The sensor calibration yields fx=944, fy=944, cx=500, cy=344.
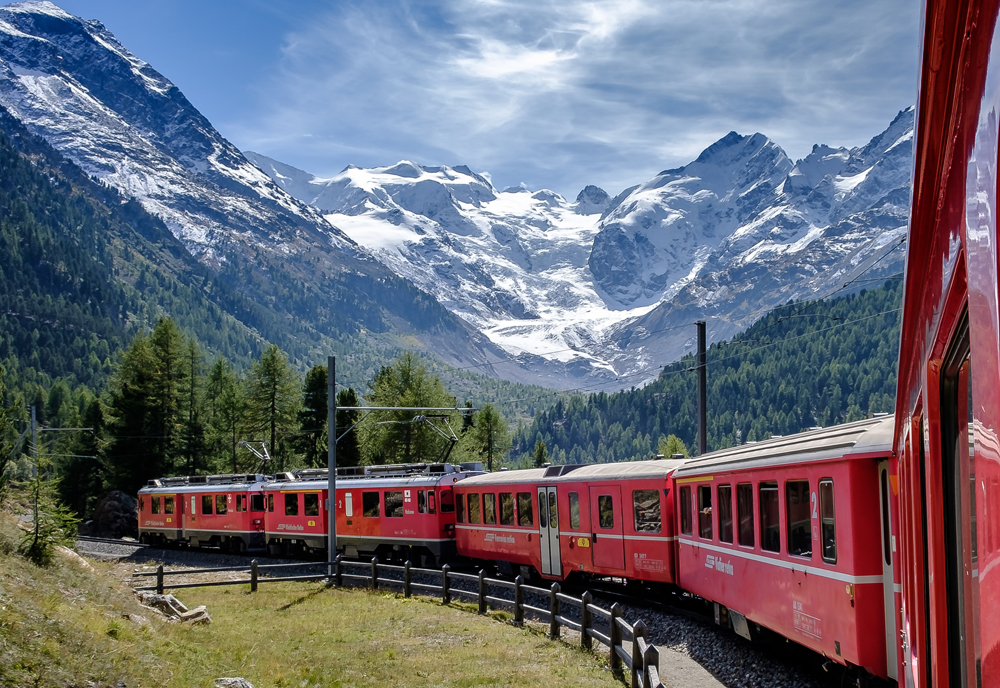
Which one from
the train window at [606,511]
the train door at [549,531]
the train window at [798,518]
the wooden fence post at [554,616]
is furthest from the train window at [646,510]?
the train window at [798,518]

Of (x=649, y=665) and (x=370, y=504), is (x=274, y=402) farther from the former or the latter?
(x=649, y=665)

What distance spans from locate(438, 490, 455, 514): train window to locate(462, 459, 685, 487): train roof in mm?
1187

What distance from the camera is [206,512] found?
140 feet

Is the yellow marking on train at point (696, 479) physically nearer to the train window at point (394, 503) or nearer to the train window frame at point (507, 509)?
the train window frame at point (507, 509)

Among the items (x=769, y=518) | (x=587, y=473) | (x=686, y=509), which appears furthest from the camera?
(x=587, y=473)

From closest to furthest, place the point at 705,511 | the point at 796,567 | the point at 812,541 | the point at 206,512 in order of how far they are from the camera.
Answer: the point at 812,541
the point at 796,567
the point at 705,511
the point at 206,512

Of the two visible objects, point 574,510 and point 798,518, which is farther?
point 574,510

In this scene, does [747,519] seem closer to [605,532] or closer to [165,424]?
[605,532]

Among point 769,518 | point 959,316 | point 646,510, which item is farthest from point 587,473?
point 959,316

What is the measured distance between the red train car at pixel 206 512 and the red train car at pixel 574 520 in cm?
1402

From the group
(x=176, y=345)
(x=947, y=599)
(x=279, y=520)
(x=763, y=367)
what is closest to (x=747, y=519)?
(x=947, y=599)

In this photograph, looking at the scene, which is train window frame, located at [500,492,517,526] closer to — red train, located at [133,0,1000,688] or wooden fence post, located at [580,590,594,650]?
red train, located at [133,0,1000,688]

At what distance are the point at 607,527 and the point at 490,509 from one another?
6587mm

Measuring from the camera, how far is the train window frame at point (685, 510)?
1720cm
